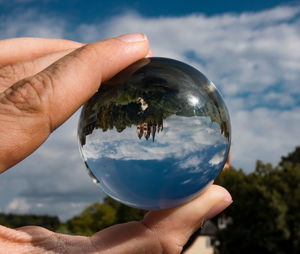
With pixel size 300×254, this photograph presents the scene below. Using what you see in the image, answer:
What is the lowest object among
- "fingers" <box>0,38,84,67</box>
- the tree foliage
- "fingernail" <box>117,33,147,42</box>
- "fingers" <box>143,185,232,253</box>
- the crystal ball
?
the tree foliage

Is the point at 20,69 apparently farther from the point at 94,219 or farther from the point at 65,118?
the point at 94,219

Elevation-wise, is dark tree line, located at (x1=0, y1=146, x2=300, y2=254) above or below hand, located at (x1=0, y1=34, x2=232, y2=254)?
below

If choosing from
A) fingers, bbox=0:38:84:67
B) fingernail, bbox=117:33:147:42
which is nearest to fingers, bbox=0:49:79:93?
fingers, bbox=0:38:84:67

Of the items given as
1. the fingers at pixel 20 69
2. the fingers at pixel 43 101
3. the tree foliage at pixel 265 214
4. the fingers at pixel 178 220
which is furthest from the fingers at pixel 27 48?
the tree foliage at pixel 265 214

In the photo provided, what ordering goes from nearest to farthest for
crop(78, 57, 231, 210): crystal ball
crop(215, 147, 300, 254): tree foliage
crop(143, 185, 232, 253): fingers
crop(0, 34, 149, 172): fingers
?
crop(0, 34, 149, 172): fingers → crop(78, 57, 231, 210): crystal ball → crop(143, 185, 232, 253): fingers → crop(215, 147, 300, 254): tree foliage

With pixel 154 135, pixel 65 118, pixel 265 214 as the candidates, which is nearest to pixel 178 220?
pixel 154 135

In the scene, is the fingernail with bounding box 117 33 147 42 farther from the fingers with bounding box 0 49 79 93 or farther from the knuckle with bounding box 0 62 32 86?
the knuckle with bounding box 0 62 32 86

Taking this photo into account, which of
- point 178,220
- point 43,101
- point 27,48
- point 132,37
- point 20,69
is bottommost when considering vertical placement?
point 178,220
